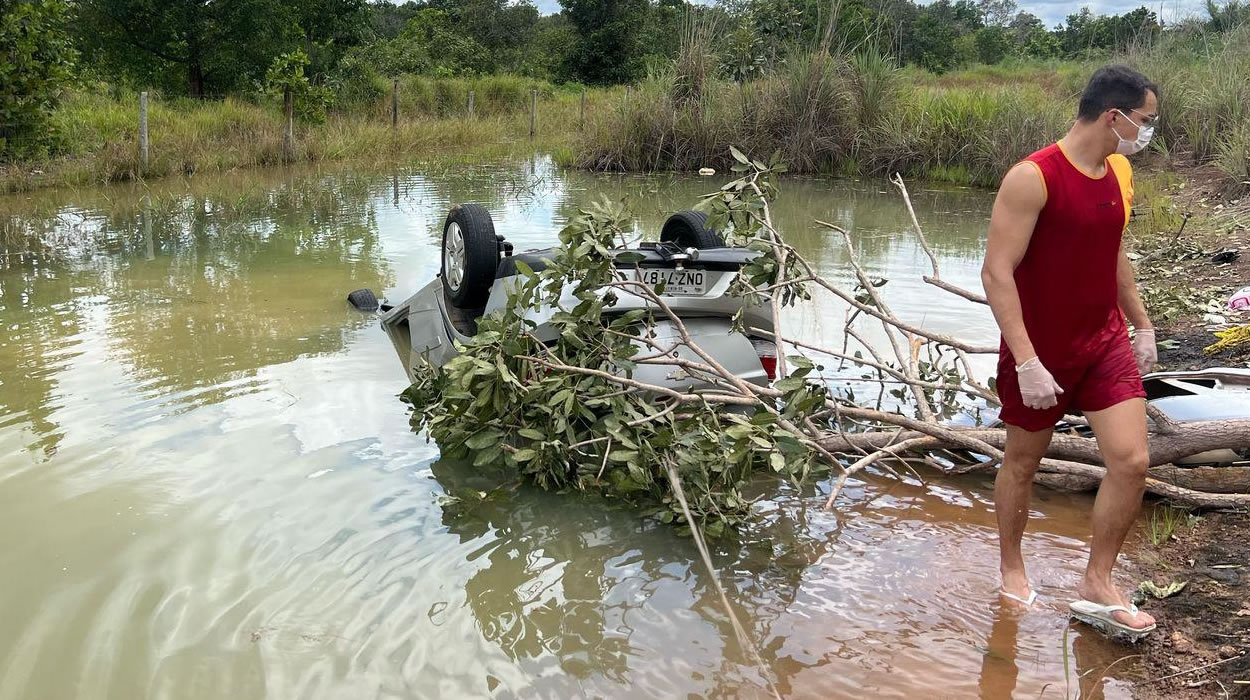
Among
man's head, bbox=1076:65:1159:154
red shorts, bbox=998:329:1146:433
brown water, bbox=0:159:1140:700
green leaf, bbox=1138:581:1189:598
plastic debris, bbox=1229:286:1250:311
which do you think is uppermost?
man's head, bbox=1076:65:1159:154

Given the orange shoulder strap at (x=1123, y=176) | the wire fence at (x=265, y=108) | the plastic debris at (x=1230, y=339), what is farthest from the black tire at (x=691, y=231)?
the wire fence at (x=265, y=108)

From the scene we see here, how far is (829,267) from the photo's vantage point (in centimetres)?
989

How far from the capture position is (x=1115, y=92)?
3.21 meters

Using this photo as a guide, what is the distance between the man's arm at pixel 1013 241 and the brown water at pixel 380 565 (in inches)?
43.2

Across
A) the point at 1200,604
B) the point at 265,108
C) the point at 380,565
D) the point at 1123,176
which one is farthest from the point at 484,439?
the point at 265,108

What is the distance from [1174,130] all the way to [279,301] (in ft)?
49.3

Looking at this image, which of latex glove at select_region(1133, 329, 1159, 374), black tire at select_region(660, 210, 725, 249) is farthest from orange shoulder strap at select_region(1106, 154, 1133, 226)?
black tire at select_region(660, 210, 725, 249)

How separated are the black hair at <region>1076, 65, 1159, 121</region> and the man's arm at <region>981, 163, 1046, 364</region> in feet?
0.94

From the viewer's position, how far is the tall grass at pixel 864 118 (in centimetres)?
1681

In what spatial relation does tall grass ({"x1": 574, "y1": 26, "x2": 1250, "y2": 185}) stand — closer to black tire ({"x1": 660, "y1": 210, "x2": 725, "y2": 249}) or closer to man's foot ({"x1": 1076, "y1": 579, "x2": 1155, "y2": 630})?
black tire ({"x1": 660, "y1": 210, "x2": 725, "y2": 249})

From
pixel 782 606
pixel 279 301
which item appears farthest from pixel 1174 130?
pixel 782 606

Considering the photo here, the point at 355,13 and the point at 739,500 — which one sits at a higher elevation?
the point at 355,13

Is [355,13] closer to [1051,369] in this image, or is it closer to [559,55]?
[559,55]

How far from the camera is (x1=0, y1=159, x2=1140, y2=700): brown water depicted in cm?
328
